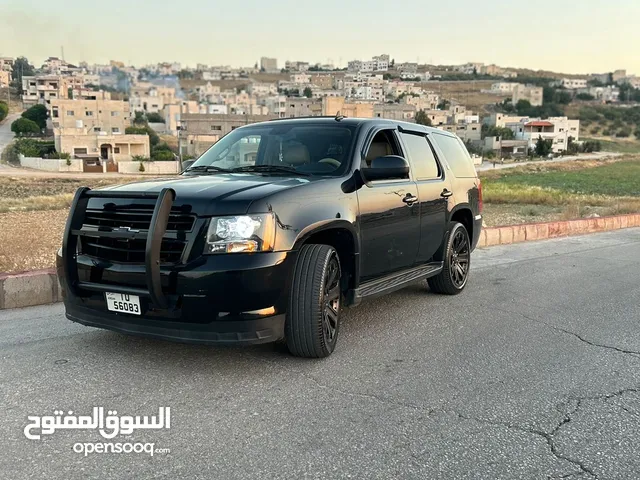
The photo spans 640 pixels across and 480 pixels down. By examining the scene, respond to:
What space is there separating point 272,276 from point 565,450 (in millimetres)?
2046

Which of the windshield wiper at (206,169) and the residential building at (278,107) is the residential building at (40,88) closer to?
the residential building at (278,107)

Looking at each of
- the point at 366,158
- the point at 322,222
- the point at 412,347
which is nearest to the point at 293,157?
the point at 366,158

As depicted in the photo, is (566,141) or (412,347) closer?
(412,347)

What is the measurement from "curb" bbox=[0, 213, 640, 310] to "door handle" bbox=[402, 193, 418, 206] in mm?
3829

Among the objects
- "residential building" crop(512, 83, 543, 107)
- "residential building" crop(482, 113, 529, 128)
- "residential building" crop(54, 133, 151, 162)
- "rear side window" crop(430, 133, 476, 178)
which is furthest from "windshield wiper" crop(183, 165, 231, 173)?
"residential building" crop(512, 83, 543, 107)

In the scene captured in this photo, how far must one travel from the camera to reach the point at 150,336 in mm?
3979

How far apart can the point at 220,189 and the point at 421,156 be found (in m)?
2.88

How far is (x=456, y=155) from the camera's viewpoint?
7.26 metres

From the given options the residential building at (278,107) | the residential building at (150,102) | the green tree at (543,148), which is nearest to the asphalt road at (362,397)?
the green tree at (543,148)

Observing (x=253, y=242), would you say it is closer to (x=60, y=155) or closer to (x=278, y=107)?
(x=60, y=155)

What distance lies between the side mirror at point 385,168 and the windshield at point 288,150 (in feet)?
0.71

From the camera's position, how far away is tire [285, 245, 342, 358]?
4.23 m

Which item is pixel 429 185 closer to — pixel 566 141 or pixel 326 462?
pixel 326 462

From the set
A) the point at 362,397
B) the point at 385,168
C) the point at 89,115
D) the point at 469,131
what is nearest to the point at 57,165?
the point at 89,115
